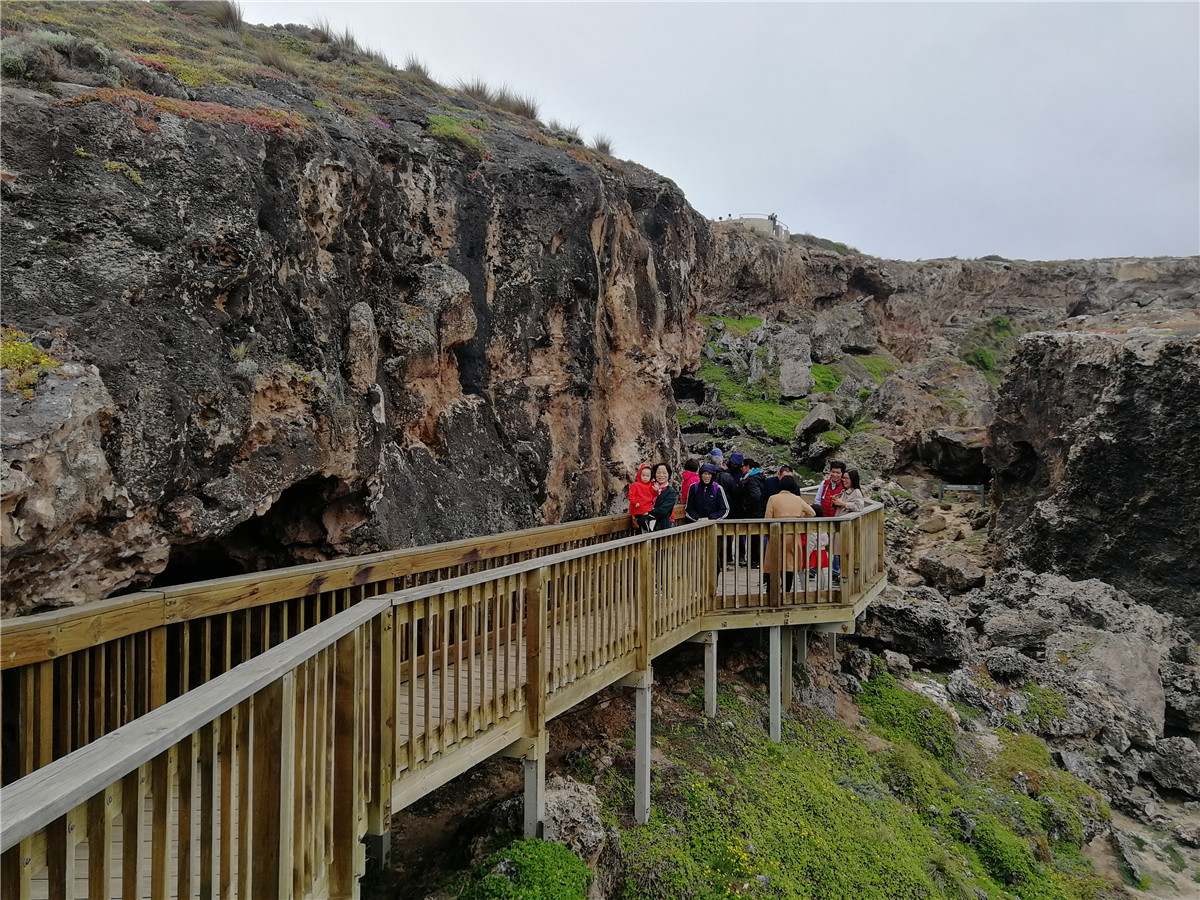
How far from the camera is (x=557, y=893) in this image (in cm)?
552

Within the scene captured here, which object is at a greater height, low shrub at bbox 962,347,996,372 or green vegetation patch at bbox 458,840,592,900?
low shrub at bbox 962,347,996,372

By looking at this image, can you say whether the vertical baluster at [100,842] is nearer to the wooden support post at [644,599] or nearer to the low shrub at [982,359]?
the wooden support post at [644,599]

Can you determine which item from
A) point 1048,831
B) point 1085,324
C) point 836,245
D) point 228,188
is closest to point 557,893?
point 228,188

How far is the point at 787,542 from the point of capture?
1019 cm

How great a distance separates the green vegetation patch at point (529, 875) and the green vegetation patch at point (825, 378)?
34076mm

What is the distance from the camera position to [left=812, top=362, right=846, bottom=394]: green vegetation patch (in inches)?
1529

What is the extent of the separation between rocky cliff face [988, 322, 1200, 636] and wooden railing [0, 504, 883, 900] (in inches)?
675

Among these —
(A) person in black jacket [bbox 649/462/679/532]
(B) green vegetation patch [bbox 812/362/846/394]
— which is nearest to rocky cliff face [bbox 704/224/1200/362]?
(B) green vegetation patch [bbox 812/362/846/394]

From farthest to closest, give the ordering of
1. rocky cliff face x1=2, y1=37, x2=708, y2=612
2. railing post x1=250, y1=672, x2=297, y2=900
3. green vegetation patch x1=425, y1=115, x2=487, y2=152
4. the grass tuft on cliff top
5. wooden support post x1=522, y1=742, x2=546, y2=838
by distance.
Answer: green vegetation patch x1=425, y1=115, x2=487, y2=152 → the grass tuft on cliff top → wooden support post x1=522, y1=742, x2=546, y2=838 → rocky cliff face x1=2, y1=37, x2=708, y2=612 → railing post x1=250, y1=672, x2=297, y2=900

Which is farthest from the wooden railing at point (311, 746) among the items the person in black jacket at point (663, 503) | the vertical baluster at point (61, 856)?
the person in black jacket at point (663, 503)

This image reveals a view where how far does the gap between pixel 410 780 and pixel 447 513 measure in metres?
5.05

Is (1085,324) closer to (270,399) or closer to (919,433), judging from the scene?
(919,433)

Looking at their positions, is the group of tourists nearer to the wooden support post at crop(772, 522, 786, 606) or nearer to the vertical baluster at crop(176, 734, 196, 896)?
the wooden support post at crop(772, 522, 786, 606)

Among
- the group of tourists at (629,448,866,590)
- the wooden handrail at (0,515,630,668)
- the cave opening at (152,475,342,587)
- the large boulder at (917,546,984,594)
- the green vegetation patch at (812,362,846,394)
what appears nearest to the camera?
the wooden handrail at (0,515,630,668)
